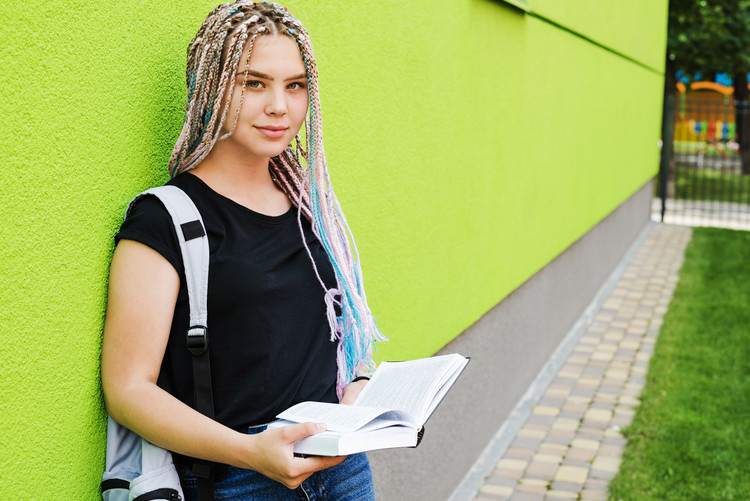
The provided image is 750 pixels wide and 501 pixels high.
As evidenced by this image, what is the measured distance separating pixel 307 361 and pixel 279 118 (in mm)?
566

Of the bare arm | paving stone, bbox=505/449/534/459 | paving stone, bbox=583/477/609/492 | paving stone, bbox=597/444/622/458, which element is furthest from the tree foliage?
the bare arm

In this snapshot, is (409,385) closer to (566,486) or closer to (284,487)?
(284,487)

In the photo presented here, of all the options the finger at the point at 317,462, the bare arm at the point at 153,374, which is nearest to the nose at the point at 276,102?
the bare arm at the point at 153,374

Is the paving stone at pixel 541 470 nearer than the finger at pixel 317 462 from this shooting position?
No

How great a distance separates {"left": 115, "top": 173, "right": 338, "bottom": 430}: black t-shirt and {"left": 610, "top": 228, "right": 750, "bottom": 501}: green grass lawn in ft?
10.2

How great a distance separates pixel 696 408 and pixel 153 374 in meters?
5.00

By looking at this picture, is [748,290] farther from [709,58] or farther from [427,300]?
[709,58]

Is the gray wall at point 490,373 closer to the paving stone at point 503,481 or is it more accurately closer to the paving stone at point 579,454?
the paving stone at point 503,481

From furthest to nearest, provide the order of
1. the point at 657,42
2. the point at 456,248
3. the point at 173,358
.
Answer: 1. the point at 657,42
2. the point at 456,248
3. the point at 173,358

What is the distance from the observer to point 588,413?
607 cm

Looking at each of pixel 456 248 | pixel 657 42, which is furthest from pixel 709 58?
pixel 456 248

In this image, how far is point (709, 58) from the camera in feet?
64.8

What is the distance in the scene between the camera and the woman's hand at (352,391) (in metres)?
2.23

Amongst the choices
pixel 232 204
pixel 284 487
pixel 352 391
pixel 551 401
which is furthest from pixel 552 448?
pixel 232 204
